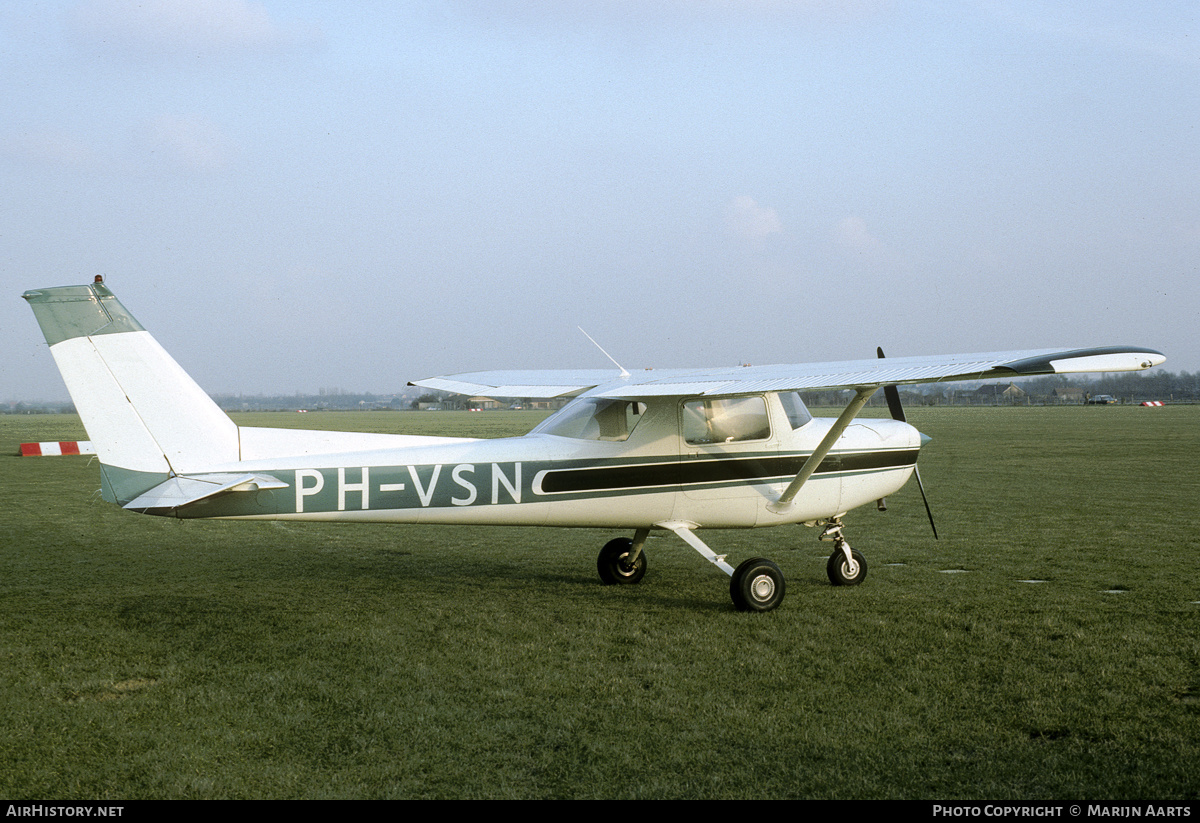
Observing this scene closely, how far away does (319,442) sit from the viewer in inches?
282

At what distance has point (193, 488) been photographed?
21.1 ft

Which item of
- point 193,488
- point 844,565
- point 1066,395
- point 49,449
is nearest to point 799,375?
point 844,565

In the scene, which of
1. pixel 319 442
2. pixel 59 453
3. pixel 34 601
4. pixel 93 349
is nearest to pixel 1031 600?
pixel 319 442

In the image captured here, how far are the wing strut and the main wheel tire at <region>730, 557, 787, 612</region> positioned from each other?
78 cm

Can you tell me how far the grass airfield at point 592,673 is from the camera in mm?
4043

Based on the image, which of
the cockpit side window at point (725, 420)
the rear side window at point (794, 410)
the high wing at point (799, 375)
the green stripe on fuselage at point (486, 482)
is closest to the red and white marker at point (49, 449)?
the high wing at point (799, 375)

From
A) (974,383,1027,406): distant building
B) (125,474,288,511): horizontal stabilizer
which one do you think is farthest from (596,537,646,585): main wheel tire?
(974,383,1027,406): distant building

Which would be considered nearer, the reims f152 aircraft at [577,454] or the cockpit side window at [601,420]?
the reims f152 aircraft at [577,454]

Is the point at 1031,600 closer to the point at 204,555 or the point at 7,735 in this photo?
the point at 7,735

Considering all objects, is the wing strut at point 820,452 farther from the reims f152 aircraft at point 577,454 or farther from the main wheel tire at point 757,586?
the main wheel tire at point 757,586

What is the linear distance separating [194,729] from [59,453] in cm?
2825

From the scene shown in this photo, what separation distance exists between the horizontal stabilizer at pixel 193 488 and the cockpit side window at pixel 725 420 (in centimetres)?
342

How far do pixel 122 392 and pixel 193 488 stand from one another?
0.89 m

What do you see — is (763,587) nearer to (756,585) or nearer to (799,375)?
(756,585)
